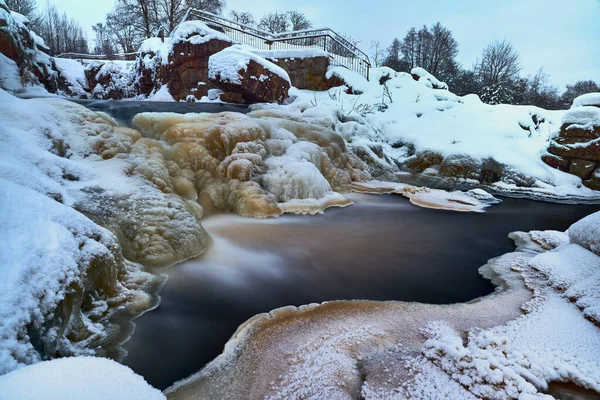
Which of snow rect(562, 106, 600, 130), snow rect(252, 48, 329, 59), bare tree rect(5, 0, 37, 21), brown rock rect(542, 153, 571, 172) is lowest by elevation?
brown rock rect(542, 153, 571, 172)

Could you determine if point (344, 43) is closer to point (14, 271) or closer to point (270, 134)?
point (270, 134)

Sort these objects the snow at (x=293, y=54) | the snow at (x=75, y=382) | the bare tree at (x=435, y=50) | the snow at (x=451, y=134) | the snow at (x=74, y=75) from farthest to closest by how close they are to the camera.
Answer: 1. the bare tree at (x=435, y=50)
2. the snow at (x=74, y=75)
3. the snow at (x=293, y=54)
4. the snow at (x=451, y=134)
5. the snow at (x=75, y=382)

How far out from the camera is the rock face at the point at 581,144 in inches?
340

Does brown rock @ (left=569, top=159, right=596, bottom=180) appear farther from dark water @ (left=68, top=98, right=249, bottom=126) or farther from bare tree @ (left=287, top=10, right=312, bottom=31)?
bare tree @ (left=287, top=10, right=312, bottom=31)

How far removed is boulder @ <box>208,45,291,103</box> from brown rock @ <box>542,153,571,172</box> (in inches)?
319

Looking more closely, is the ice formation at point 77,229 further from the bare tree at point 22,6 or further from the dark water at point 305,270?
A: the bare tree at point 22,6

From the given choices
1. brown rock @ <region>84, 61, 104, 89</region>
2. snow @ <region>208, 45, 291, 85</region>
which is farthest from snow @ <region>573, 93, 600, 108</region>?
brown rock @ <region>84, 61, 104, 89</region>

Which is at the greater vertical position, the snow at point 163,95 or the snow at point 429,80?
the snow at point 429,80

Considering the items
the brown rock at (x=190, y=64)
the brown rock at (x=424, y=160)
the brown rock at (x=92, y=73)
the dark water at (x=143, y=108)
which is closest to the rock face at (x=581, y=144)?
the brown rock at (x=424, y=160)

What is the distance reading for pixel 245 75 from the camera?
9672 mm

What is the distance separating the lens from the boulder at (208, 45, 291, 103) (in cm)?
963

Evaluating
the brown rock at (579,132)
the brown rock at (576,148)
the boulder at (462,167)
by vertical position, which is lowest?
the boulder at (462,167)

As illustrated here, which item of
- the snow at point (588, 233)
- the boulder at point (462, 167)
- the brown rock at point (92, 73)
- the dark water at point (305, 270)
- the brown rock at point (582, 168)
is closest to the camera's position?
the dark water at point (305, 270)

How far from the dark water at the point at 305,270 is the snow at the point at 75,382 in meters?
0.77
